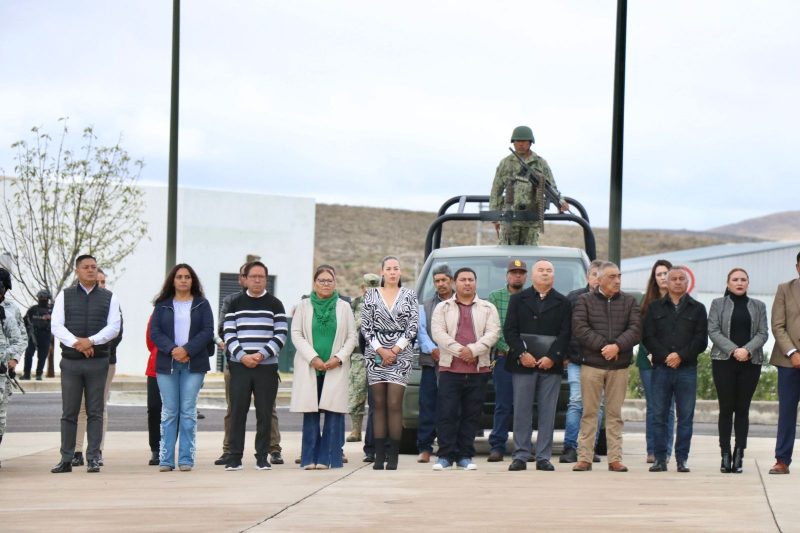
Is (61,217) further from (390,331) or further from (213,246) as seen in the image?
(390,331)

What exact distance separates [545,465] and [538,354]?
3.39ft

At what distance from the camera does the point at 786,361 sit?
13.7 metres

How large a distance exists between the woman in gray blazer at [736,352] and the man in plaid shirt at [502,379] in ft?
6.52

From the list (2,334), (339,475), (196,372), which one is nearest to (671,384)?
(339,475)

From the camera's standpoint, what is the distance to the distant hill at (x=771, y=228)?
617ft

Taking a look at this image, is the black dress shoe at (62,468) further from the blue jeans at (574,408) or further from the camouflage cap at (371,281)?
the blue jeans at (574,408)

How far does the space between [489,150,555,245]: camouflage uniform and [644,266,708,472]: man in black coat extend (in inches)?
113

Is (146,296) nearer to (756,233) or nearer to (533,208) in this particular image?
(533,208)

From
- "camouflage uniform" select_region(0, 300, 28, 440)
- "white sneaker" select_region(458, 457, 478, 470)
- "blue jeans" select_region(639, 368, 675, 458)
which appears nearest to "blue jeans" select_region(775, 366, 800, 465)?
"blue jeans" select_region(639, 368, 675, 458)

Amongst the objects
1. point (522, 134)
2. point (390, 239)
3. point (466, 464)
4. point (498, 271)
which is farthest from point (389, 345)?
point (390, 239)

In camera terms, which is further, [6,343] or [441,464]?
[441,464]

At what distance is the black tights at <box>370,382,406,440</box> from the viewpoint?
14.0 metres

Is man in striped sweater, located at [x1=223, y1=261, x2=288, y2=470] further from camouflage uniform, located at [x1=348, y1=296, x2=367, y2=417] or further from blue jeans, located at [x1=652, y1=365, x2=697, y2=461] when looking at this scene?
blue jeans, located at [x1=652, y1=365, x2=697, y2=461]

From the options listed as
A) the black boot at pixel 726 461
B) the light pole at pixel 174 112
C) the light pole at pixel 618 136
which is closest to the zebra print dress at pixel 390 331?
the black boot at pixel 726 461
